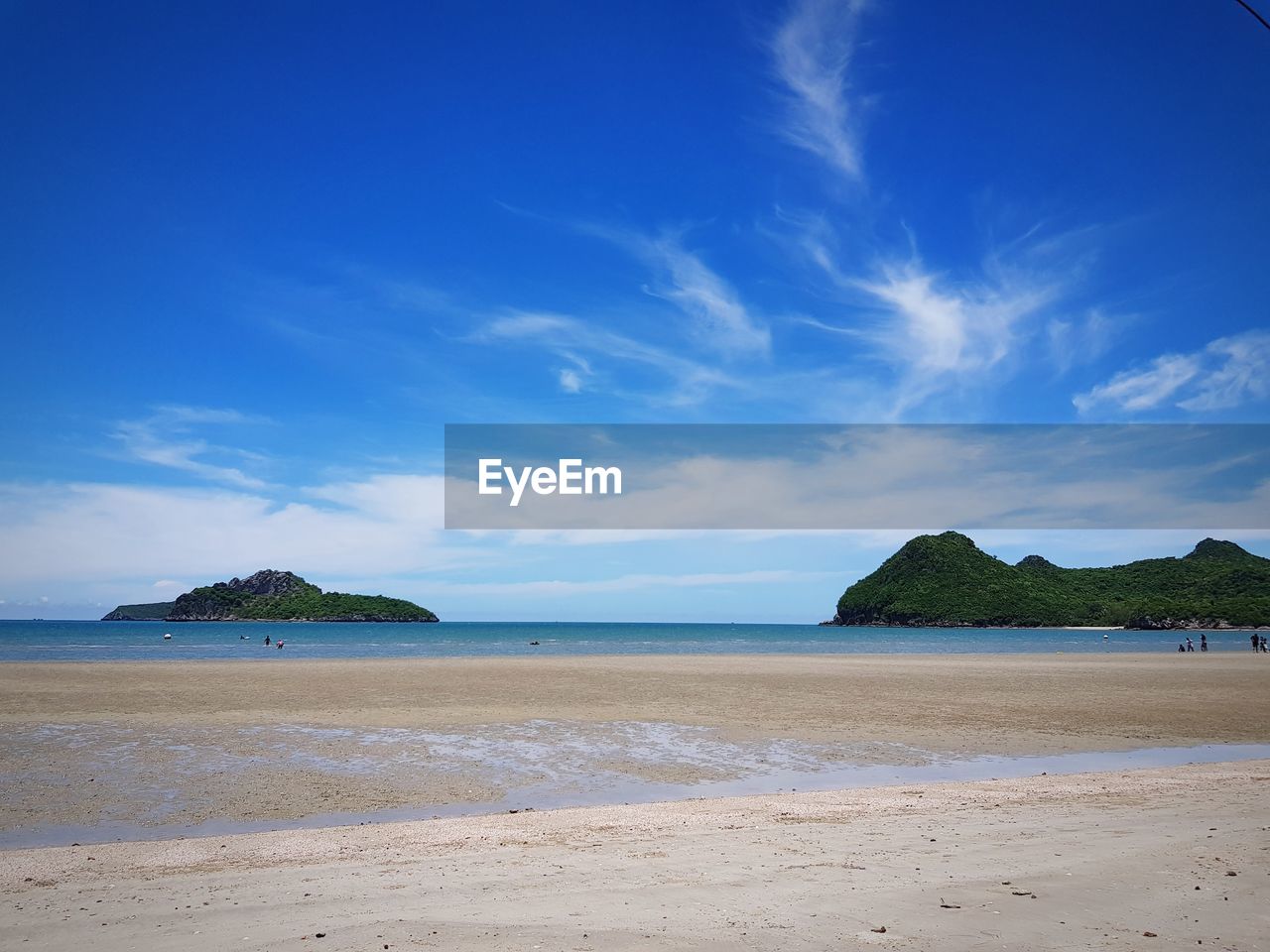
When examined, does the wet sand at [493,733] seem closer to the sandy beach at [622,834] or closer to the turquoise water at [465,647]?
the sandy beach at [622,834]

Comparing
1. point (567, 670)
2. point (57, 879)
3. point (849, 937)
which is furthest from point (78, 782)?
point (567, 670)

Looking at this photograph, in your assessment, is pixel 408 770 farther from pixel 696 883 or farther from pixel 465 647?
pixel 465 647

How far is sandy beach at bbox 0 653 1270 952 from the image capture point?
21.2 ft

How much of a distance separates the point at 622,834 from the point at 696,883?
2.70 meters

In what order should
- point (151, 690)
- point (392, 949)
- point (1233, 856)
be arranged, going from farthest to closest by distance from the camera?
1. point (151, 690)
2. point (1233, 856)
3. point (392, 949)

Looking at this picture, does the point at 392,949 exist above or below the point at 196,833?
above

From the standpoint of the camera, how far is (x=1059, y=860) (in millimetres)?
8188

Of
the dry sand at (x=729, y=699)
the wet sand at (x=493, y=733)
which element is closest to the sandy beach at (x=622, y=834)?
the wet sand at (x=493, y=733)

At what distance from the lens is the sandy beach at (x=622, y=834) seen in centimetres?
645

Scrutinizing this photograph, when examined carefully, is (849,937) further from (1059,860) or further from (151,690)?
(151,690)

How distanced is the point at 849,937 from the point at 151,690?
3485 centimetres

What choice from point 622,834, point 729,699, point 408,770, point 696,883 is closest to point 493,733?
point 408,770

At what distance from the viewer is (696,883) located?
24.7ft

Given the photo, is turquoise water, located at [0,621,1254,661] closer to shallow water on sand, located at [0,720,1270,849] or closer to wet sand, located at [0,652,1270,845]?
wet sand, located at [0,652,1270,845]
